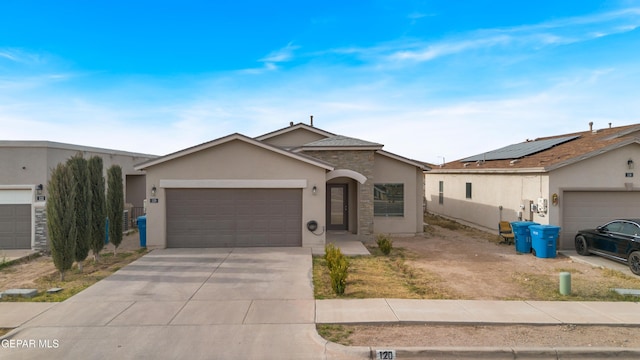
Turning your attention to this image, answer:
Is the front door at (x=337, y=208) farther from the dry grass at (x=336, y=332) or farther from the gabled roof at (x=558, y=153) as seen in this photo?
the dry grass at (x=336, y=332)

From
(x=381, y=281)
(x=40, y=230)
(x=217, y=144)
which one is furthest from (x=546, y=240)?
(x=40, y=230)

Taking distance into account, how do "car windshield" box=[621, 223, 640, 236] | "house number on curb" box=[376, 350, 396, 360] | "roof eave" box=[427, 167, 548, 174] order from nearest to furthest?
"house number on curb" box=[376, 350, 396, 360], "car windshield" box=[621, 223, 640, 236], "roof eave" box=[427, 167, 548, 174]

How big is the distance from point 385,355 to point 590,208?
12.5 m

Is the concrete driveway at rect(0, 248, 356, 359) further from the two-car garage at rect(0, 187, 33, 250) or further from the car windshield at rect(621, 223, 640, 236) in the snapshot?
the car windshield at rect(621, 223, 640, 236)

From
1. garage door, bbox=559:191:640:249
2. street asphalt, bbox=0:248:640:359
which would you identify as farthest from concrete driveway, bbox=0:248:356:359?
garage door, bbox=559:191:640:249

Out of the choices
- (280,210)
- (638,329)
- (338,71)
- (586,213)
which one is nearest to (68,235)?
(280,210)

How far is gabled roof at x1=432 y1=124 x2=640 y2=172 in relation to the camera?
13.6 metres

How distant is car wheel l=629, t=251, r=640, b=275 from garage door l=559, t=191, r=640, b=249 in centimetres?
313

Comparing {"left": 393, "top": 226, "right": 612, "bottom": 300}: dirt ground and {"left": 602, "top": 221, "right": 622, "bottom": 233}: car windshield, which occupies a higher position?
{"left": 602, "top": 221, "right": 622, "bottom": 233}: car windshield

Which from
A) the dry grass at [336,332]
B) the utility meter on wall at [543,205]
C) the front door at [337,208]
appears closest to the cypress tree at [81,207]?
the dry grass at [336,332]

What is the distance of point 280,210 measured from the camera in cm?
1388

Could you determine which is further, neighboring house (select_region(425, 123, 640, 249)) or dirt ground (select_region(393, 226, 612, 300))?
neighboring house (select_region(425, 123, 640, 249))

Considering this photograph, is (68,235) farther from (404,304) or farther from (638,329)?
(638,329)

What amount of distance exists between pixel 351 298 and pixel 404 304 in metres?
1.16
